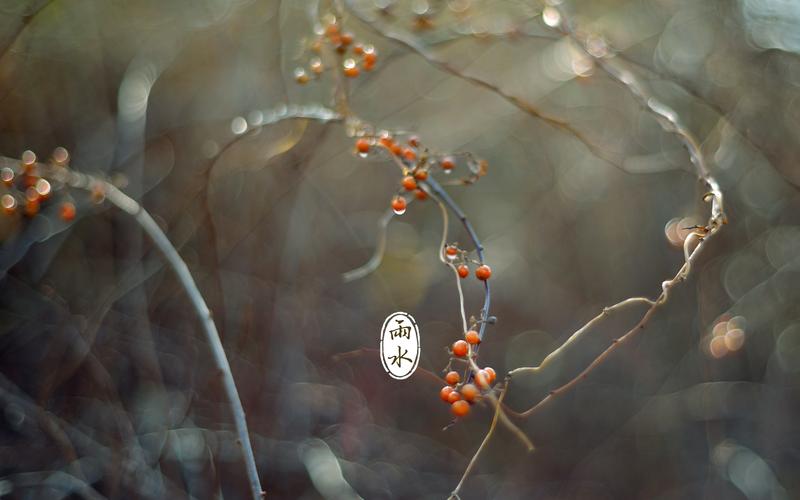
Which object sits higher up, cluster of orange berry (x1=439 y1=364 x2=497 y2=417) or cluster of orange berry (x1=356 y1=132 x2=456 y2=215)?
cluster of orange berry (x1=356 y1=132 x2=456 y2=215)

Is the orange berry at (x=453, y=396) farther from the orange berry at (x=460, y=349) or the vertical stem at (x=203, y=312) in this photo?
the vertical stem at (x=203, y=312)

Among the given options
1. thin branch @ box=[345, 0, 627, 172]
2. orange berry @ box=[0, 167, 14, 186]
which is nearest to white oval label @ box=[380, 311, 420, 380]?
thin branch @ box=[345, 0, 627, 172]

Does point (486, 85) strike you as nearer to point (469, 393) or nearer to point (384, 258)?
Result: point (469, 393)

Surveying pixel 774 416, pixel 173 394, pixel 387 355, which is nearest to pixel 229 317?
pixel 173 394

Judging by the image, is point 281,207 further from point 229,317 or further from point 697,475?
point 697,475

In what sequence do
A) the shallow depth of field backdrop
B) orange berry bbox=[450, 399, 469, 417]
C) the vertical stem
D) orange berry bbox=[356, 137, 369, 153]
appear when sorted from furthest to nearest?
the shallow depth of field backdrop < orange berry bbox=[356, 137, 369, 153] < the vertical stem < orange berry bbox=[450, 399, 469, 417]

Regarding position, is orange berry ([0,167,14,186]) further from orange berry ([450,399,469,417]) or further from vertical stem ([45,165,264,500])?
orange berry ([450,399,469,417])

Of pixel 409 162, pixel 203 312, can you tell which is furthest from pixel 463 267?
pixel 203 312

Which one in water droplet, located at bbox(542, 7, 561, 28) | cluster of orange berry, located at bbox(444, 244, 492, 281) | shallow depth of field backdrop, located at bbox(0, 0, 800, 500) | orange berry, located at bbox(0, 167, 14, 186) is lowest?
shallow depth of field backdrop, located at bbox(0, 0, 800, 500)
